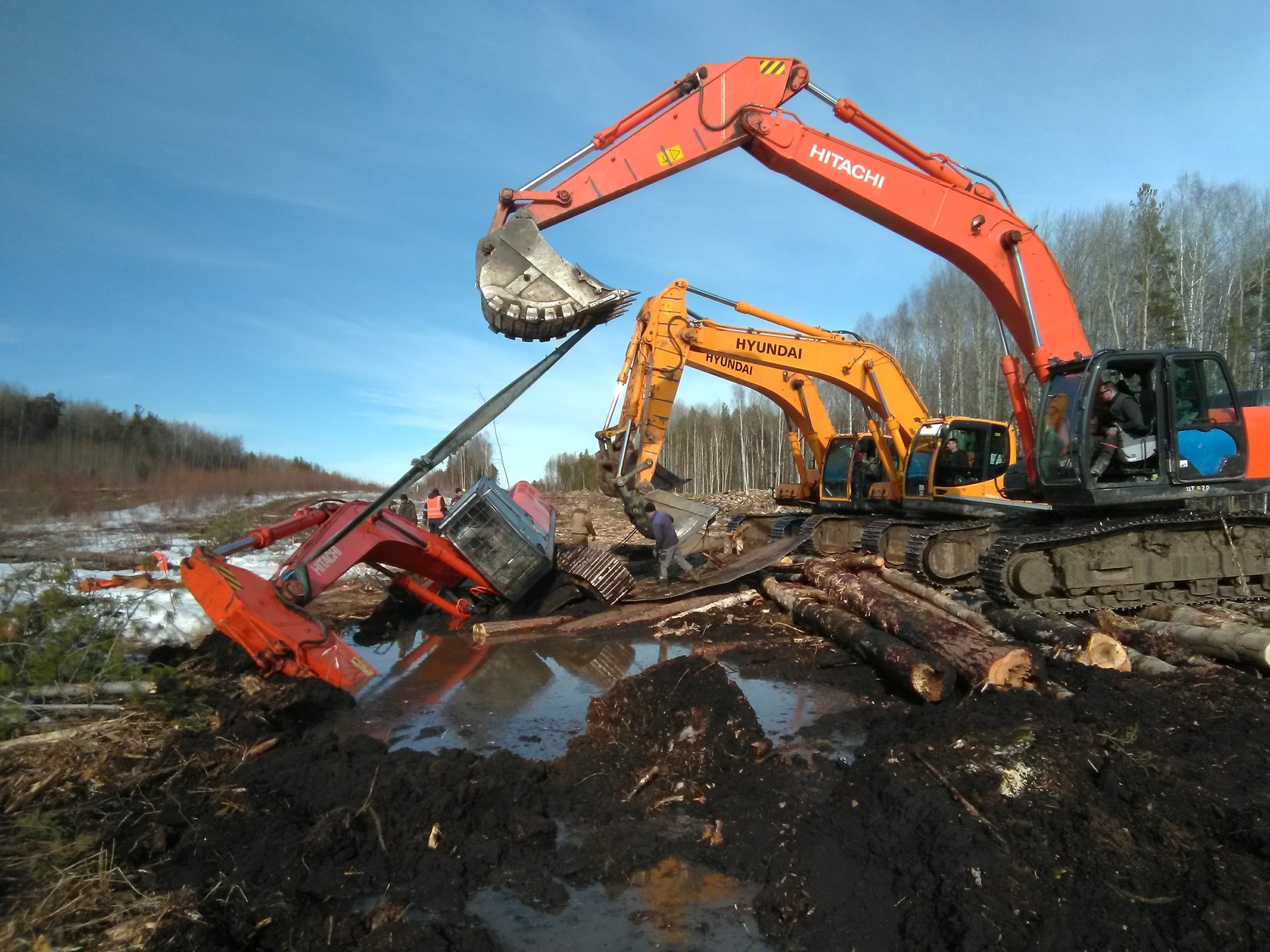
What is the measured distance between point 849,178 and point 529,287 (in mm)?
4107

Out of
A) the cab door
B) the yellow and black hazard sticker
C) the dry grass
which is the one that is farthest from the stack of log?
the yellow and black hazard sticker

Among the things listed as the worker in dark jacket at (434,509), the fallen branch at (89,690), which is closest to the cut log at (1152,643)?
the fallen branch at (89,690)

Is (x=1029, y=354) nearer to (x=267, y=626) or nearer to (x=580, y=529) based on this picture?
(x=267, y=626)

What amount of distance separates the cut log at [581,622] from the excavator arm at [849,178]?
4344 millimetres

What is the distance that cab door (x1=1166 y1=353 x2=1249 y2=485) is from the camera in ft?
24.9

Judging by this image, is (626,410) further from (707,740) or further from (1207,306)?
(1207,306)

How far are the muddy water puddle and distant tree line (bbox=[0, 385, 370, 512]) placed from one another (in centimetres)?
973

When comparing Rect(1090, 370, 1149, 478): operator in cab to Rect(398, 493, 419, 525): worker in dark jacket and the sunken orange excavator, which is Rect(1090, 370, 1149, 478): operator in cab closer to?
the sunken orange excavator

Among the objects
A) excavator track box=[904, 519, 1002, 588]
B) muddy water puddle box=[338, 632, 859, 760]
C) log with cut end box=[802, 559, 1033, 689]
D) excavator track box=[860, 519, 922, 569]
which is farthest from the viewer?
excavator track box=[860, 519, 922, 569]

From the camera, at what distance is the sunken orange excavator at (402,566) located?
6.53 m

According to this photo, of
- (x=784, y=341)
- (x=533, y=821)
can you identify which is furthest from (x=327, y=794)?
(x=784, y=341)

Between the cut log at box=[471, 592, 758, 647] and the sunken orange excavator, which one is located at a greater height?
the sunken orange excavator

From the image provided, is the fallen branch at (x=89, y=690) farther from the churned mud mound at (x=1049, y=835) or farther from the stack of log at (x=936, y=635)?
the stack of log at (x=936, y=635)

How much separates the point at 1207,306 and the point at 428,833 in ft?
93.9
